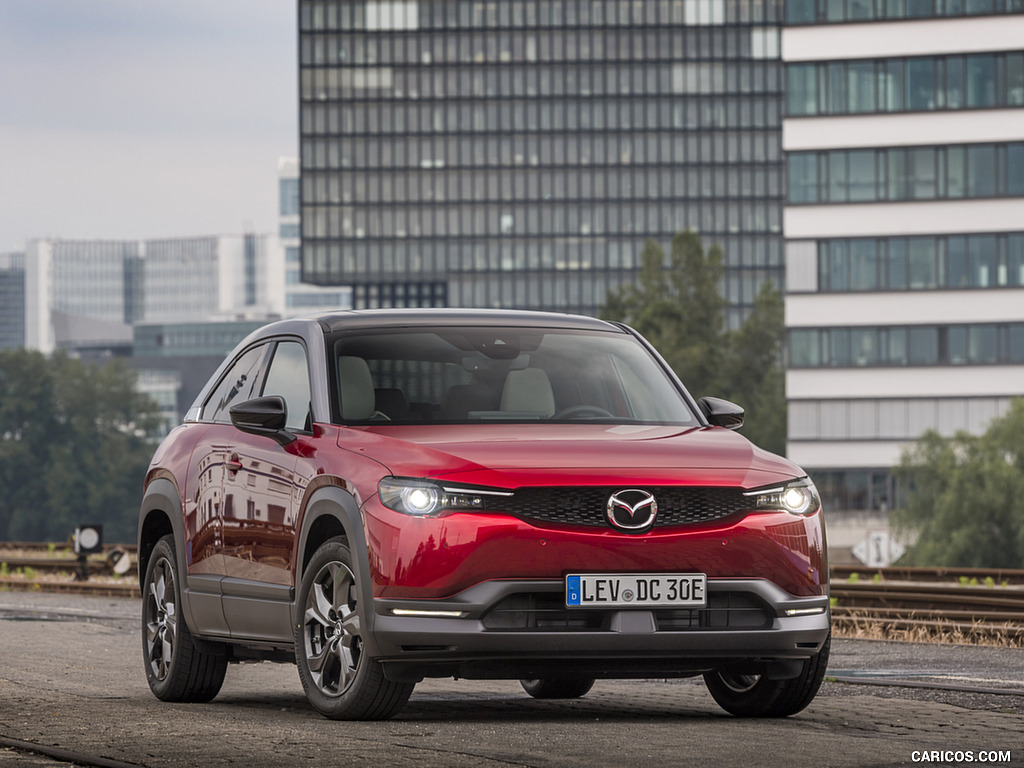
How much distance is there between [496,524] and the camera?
7.32 metres

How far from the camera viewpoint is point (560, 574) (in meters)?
7.35

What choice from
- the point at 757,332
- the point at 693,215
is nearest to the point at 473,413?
the point at 757,332

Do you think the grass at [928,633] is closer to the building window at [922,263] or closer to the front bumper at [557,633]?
the front bumper at [557,633]

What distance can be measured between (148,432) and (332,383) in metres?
137

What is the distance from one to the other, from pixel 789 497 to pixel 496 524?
1.22 metres

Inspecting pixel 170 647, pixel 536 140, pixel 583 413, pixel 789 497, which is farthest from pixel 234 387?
pixel 536 140

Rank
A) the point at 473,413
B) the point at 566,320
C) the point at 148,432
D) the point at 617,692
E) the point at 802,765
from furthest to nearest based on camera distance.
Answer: the point at 148,432 < the point at 617,692 < the point at 566,320 < the point at 473,413 < the point at 802,765

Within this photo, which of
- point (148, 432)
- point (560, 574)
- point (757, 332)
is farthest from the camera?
point (148, 432)

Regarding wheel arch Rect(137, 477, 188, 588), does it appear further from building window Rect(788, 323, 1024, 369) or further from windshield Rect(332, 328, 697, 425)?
building window Rect(788, 323, 1024, 369)

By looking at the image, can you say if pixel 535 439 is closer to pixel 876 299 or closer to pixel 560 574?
pixel 560 574

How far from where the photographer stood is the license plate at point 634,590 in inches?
291

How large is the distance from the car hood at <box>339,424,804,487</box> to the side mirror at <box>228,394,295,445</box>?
475mm

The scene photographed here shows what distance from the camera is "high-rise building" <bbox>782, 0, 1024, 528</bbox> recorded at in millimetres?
83438

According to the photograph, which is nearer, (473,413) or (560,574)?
(560,574)
